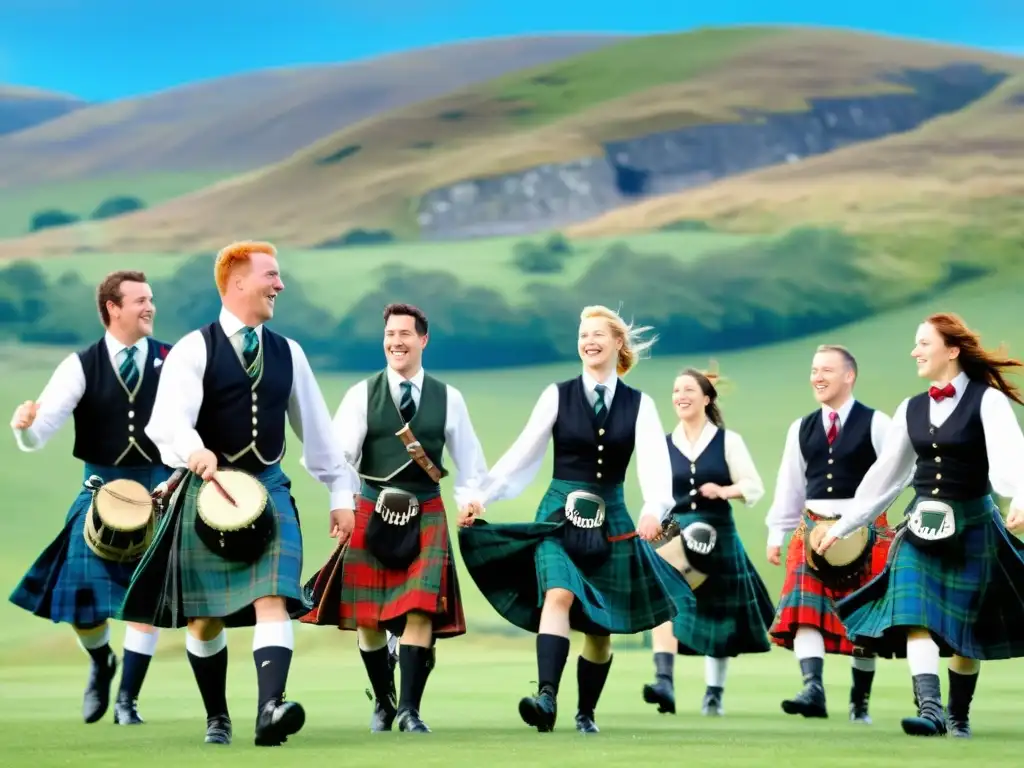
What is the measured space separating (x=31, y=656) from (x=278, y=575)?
7.92 metres

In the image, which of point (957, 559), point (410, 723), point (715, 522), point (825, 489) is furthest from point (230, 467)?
point (715, 522)

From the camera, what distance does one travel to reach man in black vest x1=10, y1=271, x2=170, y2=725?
707 cm

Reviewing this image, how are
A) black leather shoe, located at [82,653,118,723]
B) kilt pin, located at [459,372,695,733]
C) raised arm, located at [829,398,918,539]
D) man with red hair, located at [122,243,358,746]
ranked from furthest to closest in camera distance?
1. black leather shoe, located at [82,653,118,723]
2. kilt pin, located at [459,372,695,733]
3. raised arm, located at [829,398,918,539]
4. man with red hair, located at [122,243,358,746]

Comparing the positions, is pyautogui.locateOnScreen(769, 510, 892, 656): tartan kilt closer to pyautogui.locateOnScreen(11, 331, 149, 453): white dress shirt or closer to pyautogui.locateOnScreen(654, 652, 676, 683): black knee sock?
pyautogui.locateOnScreen(654, 652, 676, 683): black knee sock

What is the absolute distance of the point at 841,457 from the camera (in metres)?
8.05

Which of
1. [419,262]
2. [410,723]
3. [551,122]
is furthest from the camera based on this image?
[551,122]

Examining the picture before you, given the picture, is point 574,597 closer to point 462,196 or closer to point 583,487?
point 583,487

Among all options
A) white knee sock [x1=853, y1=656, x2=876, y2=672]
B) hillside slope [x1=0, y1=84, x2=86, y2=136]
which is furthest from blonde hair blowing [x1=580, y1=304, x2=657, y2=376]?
hillside slope [x1=0, y1=84, x2=86, y2=136]

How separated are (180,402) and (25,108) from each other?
65.0 feet

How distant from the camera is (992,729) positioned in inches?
271

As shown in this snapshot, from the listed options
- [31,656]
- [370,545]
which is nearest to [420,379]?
[370,545]

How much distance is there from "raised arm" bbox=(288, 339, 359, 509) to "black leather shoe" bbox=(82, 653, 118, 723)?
1422 mm

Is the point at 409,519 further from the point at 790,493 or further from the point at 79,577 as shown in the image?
the point at 790,493

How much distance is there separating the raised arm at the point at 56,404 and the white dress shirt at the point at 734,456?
3.00 metres
